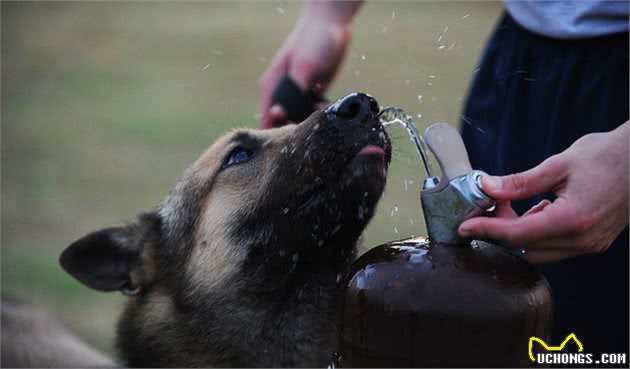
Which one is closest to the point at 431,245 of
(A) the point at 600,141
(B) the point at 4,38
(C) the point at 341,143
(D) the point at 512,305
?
(D) the point at 512,305

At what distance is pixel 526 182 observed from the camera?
7.67 feet

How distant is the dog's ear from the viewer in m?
3.77

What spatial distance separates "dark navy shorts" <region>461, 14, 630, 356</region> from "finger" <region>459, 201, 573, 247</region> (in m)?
1.09

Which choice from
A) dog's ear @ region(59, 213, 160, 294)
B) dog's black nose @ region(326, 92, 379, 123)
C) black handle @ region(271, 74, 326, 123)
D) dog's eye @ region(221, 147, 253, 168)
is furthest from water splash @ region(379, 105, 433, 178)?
dog's ear @ region(59, 213, 160, 294)

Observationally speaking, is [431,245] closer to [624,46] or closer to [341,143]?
[341,143]

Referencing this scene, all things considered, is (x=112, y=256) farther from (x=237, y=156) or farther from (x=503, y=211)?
(x=503, y=211)

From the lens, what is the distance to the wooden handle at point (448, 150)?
7.88ft

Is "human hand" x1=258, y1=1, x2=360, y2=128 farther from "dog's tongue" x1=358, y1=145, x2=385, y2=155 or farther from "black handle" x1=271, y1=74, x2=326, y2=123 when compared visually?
"dog's tongue" x1=358, y1=145, x2=385, y2=155

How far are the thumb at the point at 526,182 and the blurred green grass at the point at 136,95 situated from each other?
3.86 feet

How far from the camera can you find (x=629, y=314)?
135 inches

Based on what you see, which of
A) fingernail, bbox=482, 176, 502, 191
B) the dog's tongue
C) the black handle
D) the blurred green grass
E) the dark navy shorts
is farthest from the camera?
the blurred green grass

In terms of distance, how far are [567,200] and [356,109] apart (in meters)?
0.94

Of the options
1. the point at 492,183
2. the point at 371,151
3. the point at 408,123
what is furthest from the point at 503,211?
the point at 371,151

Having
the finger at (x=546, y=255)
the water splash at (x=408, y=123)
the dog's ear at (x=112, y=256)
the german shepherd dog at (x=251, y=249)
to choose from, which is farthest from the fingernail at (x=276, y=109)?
the finger at (x=546, y=255)
